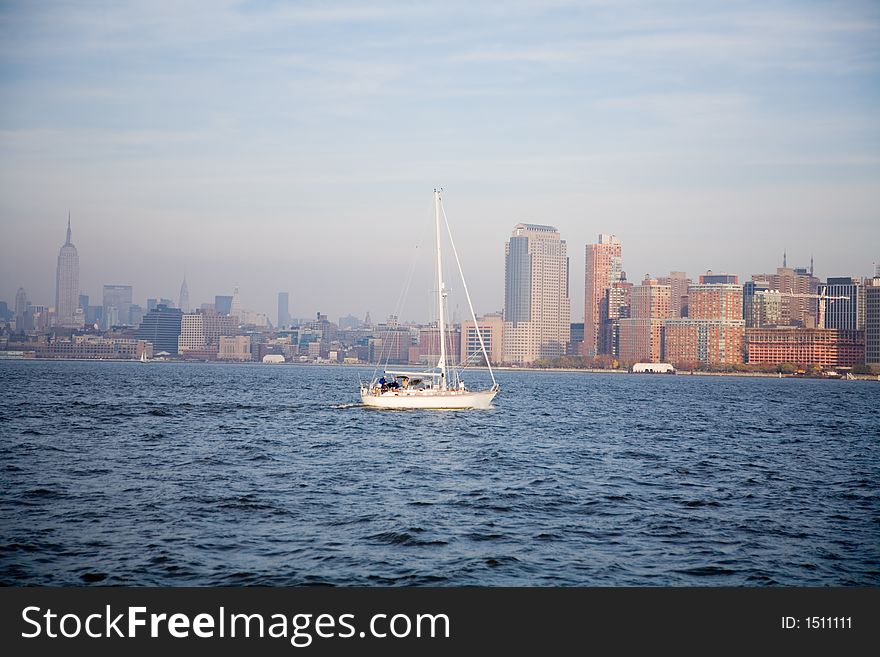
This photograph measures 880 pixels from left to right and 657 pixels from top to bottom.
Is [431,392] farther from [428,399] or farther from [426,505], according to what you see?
[426,505]

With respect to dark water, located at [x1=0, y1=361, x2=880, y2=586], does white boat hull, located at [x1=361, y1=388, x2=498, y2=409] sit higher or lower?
higher

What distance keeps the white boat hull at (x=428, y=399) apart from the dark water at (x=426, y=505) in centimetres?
619

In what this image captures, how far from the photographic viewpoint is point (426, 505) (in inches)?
1196

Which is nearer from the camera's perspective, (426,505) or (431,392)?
(426,505)

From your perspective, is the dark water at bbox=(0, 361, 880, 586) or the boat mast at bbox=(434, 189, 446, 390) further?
the boat mast at bbox=(434, 189, 446, 390)

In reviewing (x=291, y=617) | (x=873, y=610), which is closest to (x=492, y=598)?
(x=291, y=617)

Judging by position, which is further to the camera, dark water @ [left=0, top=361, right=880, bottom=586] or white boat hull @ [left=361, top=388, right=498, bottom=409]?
white boat hull @ [left=361, top=388, right=498, bottom=409]

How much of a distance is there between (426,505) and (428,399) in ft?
120

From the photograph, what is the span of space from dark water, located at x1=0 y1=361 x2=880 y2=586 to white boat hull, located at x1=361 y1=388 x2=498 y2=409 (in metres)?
6.19

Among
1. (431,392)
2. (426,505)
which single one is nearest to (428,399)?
(431,392)

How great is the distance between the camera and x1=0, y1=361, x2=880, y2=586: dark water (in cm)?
2178

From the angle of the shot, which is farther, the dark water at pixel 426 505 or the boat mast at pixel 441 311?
the boat mast at pixel 441 311

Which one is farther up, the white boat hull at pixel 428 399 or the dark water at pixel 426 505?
the white boat hull at pixel 428 399

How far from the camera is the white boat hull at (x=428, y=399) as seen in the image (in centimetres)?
6706
